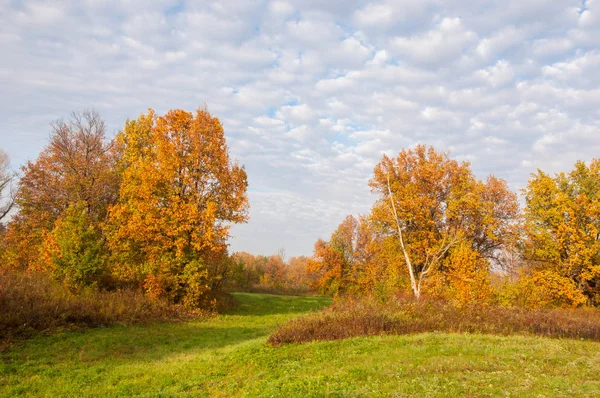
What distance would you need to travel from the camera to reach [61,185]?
31.5 m

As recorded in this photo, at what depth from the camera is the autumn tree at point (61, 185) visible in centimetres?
3117

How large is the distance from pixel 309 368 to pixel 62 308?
1398 cm

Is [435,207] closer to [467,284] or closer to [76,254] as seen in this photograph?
[467,284]

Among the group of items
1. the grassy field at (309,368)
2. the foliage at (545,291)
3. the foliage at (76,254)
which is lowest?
the grassy field at (309,368)

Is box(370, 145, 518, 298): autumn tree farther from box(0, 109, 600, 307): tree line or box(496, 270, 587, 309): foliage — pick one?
box(496, 270, 587, 309): foliage

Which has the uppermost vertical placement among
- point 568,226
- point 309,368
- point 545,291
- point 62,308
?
point 568,226

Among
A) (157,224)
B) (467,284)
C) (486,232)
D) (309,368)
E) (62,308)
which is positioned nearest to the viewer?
(309,368)

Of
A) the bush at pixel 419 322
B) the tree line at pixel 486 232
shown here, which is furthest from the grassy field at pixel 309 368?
the tree line at pixel 486 232

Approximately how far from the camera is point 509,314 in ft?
58.5

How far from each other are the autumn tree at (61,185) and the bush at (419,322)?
77.7ft

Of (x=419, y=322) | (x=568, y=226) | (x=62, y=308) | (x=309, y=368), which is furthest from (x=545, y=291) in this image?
(x=62, y=308)

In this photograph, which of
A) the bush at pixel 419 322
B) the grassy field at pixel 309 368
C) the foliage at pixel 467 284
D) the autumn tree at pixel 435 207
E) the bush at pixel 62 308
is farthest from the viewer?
the autumn tree at pixel 435 207

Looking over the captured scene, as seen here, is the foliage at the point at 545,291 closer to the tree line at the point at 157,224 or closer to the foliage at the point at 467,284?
the foliage at the point at 467,284

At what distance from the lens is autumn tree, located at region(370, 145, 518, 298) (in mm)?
30000
